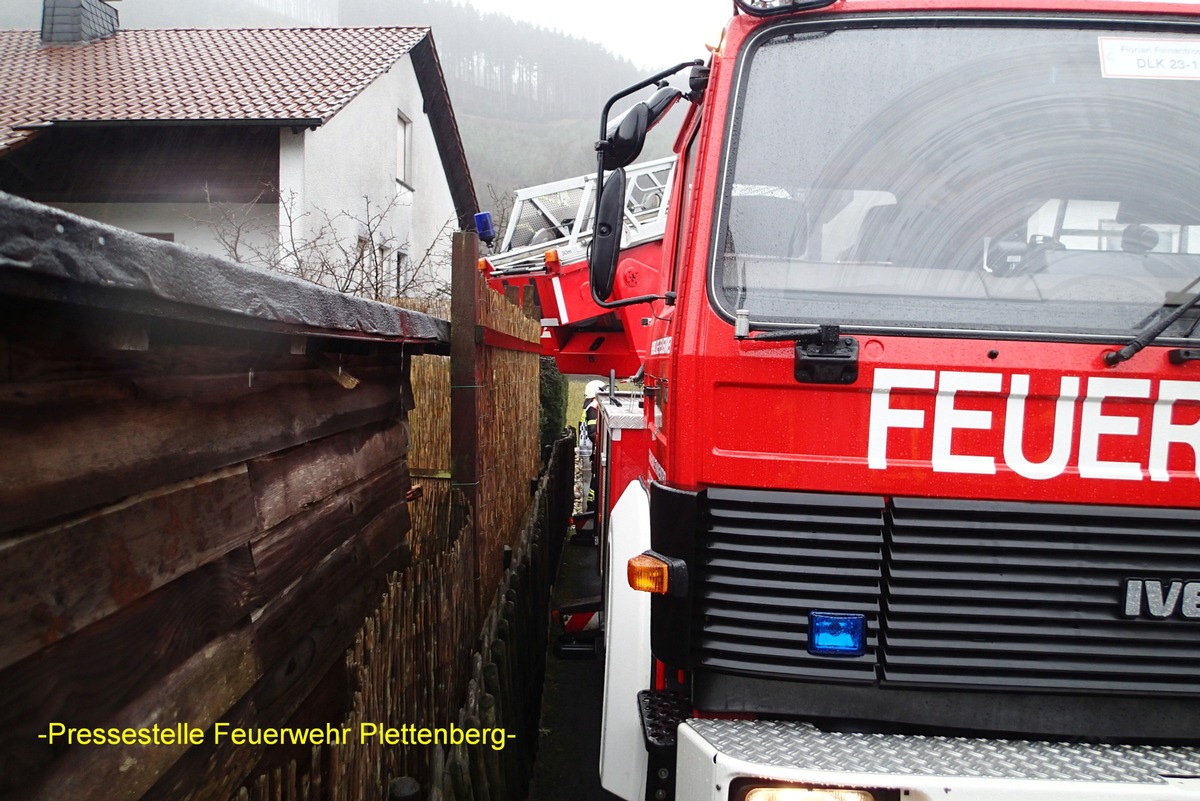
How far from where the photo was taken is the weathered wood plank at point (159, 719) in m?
1.37

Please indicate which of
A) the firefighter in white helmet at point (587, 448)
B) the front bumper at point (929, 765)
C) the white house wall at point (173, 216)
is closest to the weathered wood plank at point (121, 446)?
the front bumper at point (929, 765)

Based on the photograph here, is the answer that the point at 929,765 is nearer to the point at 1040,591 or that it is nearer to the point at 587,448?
the point at 1040,591

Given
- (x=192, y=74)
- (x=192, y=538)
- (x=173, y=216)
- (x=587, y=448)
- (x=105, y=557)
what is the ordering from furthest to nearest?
(x=192, y=74)
(x=173, y=216)
(x=587, y=448)
(x=192, y=538)
(x=105, y=557)

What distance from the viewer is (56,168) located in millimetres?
12977

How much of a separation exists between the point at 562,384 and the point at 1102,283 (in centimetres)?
990

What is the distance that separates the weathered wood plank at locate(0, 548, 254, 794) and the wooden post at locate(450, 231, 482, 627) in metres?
1.79

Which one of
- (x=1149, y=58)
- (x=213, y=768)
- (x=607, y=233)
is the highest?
(x=1149, y=58)

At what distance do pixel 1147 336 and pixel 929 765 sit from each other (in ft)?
3.83

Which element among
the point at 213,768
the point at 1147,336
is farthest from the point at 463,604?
the point at 1147,336

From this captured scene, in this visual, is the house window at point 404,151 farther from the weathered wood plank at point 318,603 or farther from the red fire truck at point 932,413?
the red fire truck at point 932,413

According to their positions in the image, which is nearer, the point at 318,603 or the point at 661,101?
the point at 318,603

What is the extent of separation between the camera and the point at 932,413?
209 centimetres

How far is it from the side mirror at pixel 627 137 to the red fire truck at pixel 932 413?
39 centimetres

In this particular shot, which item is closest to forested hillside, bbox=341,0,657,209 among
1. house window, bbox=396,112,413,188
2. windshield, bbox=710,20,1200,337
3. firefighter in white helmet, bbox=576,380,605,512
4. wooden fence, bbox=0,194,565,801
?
house window, bbox=396,112,413,188
